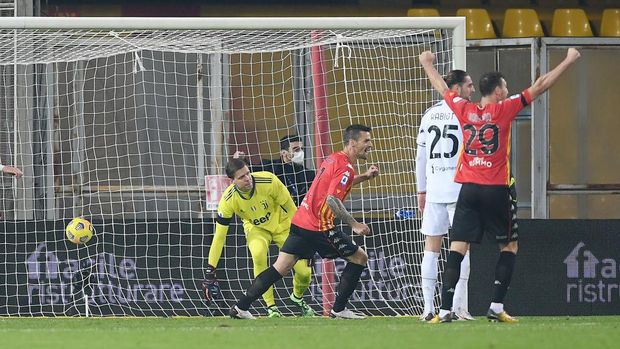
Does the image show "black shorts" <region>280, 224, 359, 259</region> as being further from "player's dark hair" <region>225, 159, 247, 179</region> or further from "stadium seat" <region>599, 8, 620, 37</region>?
"stadium seat" <region>599, 8, 620, 37</region>

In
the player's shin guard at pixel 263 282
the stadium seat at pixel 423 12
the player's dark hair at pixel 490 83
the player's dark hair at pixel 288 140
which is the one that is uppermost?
the stadium seat at pixel 423 12

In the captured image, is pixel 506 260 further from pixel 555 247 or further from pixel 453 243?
A: pixel 555 247

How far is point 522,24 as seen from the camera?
1678cm

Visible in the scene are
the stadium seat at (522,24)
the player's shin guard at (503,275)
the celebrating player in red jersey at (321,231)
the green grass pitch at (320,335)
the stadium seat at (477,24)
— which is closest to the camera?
the green grass pitch at (320,335)

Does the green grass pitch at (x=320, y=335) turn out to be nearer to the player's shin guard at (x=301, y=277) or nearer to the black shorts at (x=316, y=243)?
the black shorts at (x=316, y=243)

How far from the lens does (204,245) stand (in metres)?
13.9

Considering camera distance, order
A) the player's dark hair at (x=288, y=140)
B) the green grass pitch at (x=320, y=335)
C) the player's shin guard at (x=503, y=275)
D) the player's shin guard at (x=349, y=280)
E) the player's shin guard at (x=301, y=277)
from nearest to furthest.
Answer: the green grass pitch at (x=320, y=335)
the player's shin guard at (x=503, y=275)
the player's shin guard at (x=349, y=280)
the player's shin guard at (x=301, y=277)
the player's dark hair at (x=288, y=140)

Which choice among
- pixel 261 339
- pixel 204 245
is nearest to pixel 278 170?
pixel 204 245

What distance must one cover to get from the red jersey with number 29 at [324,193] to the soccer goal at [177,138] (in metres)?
1.60

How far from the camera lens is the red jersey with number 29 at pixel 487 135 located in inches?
398

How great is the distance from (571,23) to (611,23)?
1.56 feet

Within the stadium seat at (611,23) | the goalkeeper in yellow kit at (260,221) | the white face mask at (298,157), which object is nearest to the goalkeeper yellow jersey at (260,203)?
the goalkeeper in yellow kit at (260,221)

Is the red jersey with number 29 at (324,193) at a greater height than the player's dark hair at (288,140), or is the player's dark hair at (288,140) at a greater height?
the player's dark hair at (288,140)

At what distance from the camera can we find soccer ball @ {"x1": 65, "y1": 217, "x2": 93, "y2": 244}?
518 inches
